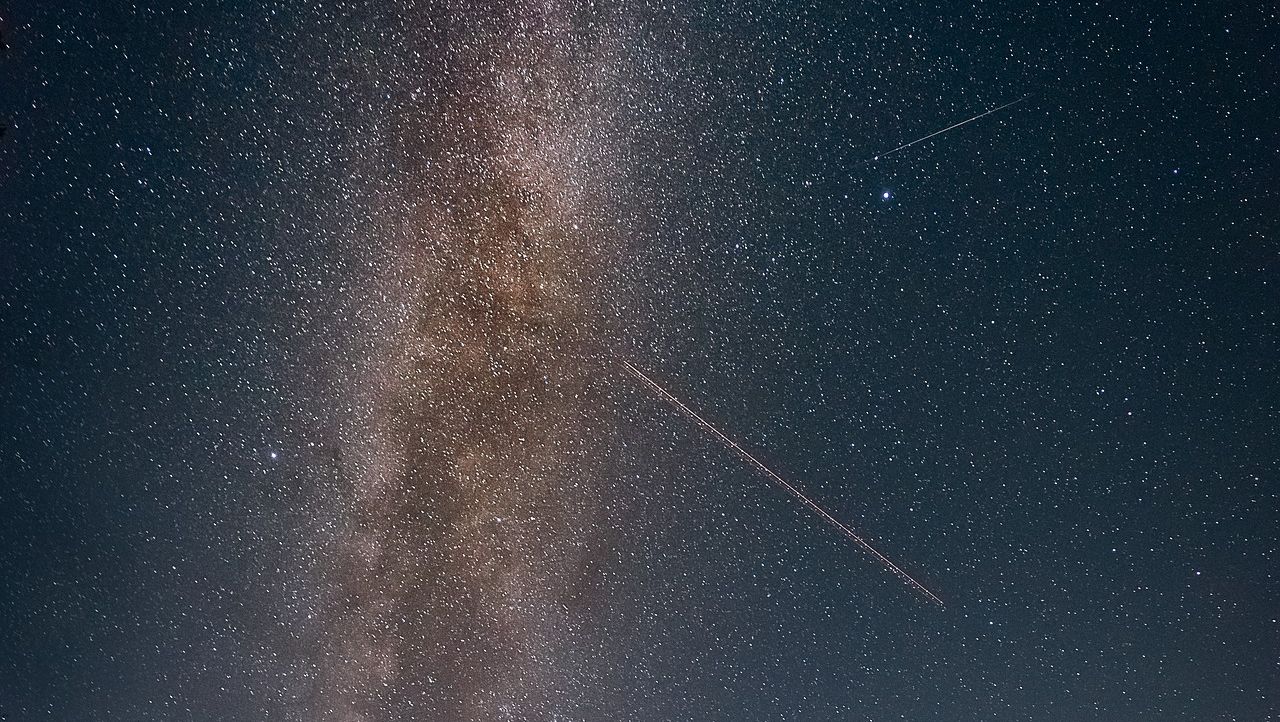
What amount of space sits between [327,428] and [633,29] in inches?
37.3

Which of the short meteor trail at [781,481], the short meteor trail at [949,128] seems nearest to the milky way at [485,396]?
the short meteor trail at [781,481]

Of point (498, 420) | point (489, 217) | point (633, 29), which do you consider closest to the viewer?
point (633, 29)

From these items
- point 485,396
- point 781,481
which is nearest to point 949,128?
point 781,481

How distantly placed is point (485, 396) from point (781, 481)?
602 mm

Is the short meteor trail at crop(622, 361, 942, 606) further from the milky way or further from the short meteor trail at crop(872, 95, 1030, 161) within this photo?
the short meteor trail at crop(872, 95, 1030, 161)

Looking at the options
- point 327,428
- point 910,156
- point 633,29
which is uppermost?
point 910,156

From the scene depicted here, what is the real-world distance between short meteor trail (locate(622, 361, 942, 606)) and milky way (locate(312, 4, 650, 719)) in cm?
11

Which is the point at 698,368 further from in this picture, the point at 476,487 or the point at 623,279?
the point at 476,487

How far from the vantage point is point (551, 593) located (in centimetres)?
158

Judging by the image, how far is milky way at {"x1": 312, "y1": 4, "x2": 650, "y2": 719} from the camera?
1306 mm

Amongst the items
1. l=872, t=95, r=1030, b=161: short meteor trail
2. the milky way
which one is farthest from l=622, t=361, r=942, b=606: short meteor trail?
l=872, t=95, r=1030, b=161: short meteor trail

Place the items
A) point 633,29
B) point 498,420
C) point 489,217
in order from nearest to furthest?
1. point 633,29
2. point 489,217
3. point 498,420

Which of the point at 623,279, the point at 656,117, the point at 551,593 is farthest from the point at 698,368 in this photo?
the point at 551,593

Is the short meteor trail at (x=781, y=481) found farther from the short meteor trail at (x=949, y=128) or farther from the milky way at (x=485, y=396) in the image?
the short meteor trail at (x=949, y=128)
